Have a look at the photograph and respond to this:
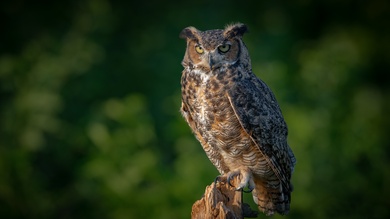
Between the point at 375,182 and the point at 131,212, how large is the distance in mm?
2308

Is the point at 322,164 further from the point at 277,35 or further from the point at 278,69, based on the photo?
the point at 277,35

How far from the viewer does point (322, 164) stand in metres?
6.88

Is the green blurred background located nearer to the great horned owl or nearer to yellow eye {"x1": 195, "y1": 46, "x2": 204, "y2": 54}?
the great horned owl

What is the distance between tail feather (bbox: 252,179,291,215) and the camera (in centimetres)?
432

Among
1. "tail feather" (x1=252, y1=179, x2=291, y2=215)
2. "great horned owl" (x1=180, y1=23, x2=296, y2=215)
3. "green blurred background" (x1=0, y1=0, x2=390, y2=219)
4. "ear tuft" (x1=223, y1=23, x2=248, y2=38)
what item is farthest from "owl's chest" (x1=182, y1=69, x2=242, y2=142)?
"green blurred background" (x1=0, y1=0, x2=390, y2=219)

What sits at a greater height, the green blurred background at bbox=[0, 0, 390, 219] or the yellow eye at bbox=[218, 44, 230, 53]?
the green blurred background at bbox=[0, 0, 390, 219]

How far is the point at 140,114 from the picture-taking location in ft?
22.0

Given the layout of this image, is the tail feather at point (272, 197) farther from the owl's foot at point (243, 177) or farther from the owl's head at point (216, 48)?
the owl's head at point (216, 48)

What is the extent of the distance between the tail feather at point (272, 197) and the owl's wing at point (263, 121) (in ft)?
0.24

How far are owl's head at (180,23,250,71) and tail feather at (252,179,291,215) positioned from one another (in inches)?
29.9

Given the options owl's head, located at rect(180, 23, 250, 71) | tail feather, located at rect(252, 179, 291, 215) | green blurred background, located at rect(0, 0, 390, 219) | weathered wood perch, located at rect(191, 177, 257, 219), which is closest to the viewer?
weathered wood perch, located at rect(191, 177, 257, 219)

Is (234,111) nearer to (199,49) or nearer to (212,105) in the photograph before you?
(212,105)

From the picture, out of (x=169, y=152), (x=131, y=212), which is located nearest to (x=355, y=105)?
(x=169, y=152)

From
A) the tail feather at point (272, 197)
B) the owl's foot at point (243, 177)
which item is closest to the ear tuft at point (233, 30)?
the owl's foot at point (243, 177)
